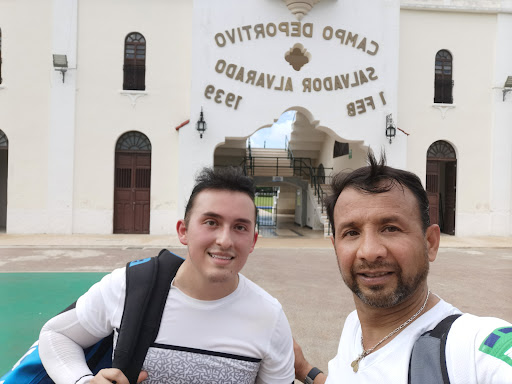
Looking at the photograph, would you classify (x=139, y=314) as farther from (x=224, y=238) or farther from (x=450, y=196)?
(x=450, y=196)

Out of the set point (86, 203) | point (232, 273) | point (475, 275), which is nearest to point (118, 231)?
point (86, 203)

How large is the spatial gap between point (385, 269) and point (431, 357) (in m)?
0.28

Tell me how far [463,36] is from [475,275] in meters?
10.2

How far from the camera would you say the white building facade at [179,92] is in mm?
12352

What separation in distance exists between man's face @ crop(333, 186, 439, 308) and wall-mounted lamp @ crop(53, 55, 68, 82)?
516 inches

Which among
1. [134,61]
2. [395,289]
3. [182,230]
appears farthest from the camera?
[134,61]

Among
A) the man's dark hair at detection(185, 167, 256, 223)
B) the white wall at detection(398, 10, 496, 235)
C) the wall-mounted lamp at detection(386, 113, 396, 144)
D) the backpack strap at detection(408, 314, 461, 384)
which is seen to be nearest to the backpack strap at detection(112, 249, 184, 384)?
the man's dark hair at detection(185, 167, 256, 223)

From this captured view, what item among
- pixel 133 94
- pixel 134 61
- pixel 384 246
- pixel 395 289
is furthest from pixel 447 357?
pixel 134 61

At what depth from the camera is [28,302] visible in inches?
209

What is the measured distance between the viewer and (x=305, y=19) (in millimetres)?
12508

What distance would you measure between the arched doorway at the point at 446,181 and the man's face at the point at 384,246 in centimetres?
1337

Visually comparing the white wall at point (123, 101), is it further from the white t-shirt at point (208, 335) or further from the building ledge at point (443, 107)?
the white t-shirt at point (208, 335)

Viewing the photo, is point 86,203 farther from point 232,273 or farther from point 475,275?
point 232,273

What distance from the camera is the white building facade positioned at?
12352mm
